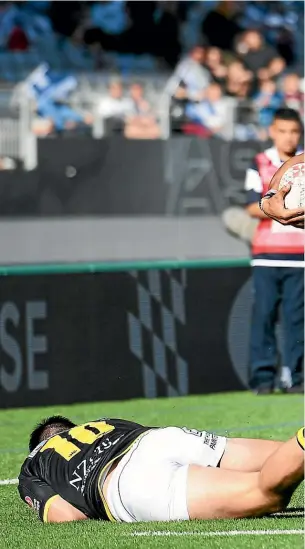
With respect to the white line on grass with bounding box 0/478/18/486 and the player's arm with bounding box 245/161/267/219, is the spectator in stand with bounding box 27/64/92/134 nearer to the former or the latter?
the player's arm with bounding box 245/161/267/219

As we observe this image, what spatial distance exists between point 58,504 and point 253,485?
3.24 feet

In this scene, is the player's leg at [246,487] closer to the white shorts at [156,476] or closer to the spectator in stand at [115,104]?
the white shorts at [156,476]

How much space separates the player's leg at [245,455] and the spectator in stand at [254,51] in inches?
613

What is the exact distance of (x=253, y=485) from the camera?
4887 mm

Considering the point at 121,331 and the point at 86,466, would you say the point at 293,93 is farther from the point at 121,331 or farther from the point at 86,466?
the point at 86,466

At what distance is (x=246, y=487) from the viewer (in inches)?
193

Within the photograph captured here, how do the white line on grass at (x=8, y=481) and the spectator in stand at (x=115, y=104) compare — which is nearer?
the white line on grass at (x=8, y=481)

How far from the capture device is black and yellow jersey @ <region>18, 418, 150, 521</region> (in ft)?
17.4

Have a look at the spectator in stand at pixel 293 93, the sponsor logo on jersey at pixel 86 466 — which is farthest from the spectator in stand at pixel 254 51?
the sponsor logo on jersey at pixel 86 466

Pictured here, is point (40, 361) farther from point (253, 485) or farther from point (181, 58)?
point (181, 58)

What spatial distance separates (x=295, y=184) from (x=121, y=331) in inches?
214

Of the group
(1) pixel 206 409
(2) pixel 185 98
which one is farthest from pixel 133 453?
(2) pixel 185 98

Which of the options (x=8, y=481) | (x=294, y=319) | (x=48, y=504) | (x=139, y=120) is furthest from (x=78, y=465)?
(x=139, y=120)

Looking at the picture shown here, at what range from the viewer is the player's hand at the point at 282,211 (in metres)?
5.03
